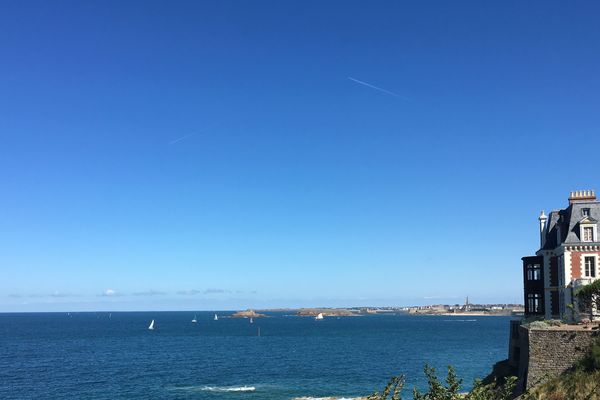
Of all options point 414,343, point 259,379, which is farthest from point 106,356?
point 414,343

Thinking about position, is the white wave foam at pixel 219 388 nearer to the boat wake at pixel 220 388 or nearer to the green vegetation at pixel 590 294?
the boat wake at pixel 220 388

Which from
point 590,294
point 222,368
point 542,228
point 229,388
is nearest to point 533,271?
point 542,228

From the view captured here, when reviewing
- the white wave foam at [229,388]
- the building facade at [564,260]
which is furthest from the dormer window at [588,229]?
the white wave foam at [229,388]

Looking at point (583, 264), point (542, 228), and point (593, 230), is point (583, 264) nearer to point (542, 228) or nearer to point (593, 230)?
point (593, 230)

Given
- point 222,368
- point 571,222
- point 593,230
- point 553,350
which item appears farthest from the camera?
point 222,368

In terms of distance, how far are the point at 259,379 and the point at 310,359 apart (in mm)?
27230

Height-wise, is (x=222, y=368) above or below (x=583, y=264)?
→ below

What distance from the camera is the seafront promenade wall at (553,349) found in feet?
124

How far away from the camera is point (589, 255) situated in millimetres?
46500

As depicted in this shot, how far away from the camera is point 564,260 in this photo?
47188 millimetres

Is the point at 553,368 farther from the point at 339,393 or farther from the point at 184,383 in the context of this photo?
the point at 184,383

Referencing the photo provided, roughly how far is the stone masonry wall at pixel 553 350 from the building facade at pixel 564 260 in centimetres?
688

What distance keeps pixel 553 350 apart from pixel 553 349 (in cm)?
7

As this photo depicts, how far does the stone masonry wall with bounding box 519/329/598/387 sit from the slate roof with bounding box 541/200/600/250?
1143 cm
